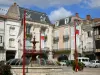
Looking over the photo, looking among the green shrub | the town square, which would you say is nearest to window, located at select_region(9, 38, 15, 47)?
the town square

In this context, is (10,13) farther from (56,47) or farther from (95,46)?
(95,46)

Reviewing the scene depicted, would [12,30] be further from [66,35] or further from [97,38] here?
[97,38]

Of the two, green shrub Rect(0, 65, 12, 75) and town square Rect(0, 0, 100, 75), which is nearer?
green shrub Rect(0, 65, 12, 75)

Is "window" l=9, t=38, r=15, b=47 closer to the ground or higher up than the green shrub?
higher up

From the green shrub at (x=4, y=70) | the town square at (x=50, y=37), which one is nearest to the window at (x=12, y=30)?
the town square at (x=50, y=37)

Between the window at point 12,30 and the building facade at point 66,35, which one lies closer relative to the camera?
the window at point 12,30

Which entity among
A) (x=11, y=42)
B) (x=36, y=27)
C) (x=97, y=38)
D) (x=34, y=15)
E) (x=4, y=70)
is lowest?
(x=4, y=70)

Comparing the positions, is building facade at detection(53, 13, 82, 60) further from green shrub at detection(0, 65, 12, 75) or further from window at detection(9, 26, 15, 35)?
green shrub at detection(0, 65, 12, 75)

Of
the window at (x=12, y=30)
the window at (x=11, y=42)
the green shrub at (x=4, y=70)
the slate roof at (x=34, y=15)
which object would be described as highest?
the slate roof at (x=34, y=15)

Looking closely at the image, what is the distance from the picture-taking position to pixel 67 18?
66375 millimetres

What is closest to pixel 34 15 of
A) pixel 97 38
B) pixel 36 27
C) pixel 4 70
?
pixel 36 27

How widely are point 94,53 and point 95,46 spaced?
1.58 m

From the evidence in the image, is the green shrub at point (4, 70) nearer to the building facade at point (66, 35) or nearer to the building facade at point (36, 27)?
the building facade at point (36, 27)

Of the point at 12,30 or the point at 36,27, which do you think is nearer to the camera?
the point at 12,30
